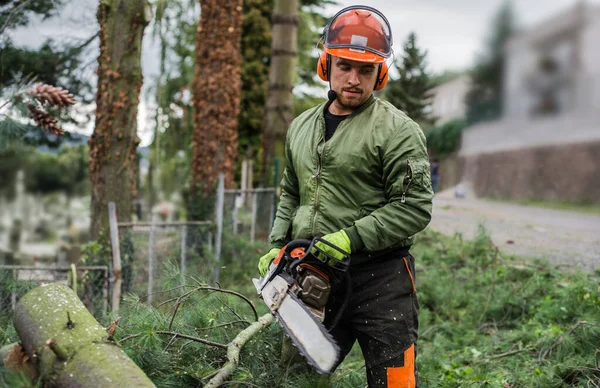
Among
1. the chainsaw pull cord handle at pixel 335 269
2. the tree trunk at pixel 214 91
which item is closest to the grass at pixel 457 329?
the chainsaw pull cord handle at pixel 335 269

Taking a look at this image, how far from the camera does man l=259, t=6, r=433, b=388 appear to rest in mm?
2518

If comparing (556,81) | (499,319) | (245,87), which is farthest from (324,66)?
(245,87)

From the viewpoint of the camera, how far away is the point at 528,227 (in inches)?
242

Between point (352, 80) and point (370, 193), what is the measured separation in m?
0.52

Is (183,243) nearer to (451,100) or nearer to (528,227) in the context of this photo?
(451,100)

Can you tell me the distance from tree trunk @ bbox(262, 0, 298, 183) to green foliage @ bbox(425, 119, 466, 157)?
5241mm

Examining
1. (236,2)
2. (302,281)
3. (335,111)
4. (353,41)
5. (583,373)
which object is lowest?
(583,373)

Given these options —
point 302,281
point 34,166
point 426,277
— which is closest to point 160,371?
point 302,281

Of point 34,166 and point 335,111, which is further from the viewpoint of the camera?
point 34,166

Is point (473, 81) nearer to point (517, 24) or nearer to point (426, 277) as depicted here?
point (517, 24)

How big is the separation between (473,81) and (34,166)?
2854 cm

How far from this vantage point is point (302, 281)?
256 centimetres

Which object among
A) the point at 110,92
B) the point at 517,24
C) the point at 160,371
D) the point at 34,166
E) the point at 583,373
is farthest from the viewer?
the point at 34,166

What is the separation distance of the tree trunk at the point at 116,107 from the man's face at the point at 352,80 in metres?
4.36
